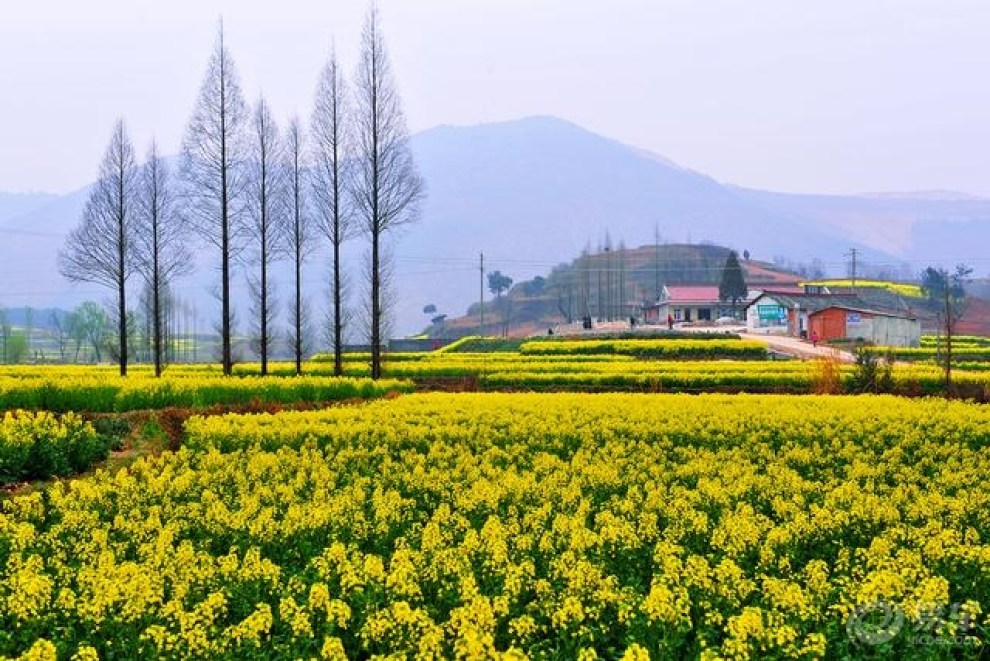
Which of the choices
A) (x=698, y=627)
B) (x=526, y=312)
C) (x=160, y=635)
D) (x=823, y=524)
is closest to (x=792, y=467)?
(x=823, y=524)

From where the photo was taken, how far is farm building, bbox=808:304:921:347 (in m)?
61.5

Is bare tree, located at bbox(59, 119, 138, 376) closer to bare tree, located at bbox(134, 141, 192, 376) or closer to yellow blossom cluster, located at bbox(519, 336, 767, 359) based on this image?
bare tree, located at bbox(134, 141, 192, 376)

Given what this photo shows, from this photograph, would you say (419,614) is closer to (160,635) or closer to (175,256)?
(160,635)

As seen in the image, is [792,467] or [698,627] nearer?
[698,627]

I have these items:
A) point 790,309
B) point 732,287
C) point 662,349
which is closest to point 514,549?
point 662,349

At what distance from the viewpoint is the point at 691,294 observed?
99.6 meters

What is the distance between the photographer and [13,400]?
2231 centimetres

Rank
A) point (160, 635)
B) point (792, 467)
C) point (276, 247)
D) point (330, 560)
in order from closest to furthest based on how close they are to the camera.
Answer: point (160, 635) < point (330, 560) < point (792, 467) < point (276, 247)

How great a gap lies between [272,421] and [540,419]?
572 cm

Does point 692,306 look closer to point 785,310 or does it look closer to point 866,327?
point 785,310

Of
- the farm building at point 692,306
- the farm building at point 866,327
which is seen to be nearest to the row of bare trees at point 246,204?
the farm building at point 866,327

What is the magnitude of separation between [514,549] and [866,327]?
194 ft

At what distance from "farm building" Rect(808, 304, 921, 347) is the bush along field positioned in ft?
156

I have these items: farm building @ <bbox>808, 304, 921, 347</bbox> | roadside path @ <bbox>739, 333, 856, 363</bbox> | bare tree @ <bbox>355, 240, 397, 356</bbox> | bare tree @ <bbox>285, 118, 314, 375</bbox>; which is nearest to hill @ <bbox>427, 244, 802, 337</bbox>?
roadside path @ <bbox>739, 333, 856, 363</bbox>
